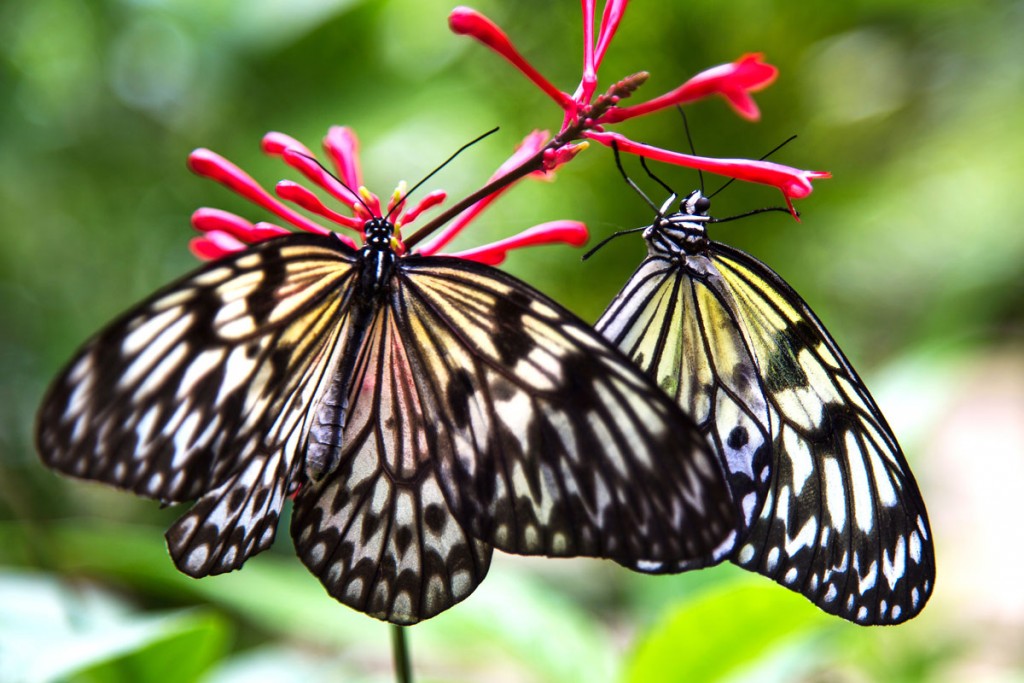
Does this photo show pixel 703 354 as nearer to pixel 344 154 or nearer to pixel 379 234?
pixel 379 234

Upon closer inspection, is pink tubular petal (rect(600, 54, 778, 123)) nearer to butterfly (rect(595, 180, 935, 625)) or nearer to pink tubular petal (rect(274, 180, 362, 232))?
butterfly (rect(595, 180, 935, 625))

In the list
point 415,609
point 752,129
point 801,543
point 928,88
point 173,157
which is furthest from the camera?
point 928,88

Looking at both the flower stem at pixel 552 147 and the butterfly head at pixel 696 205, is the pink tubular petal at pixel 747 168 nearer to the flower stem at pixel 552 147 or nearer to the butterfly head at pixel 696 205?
the flower stem at pixel 552 147

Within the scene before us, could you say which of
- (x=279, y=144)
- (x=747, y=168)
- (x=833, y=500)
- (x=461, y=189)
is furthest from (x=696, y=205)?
(x=461, y=189)

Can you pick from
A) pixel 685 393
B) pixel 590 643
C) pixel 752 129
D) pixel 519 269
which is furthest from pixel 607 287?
pixel 685 393

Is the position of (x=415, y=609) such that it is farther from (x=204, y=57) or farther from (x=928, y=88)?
(x=928, y=88)

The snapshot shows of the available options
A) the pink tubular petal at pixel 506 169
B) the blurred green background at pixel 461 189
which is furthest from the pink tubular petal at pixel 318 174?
the blurred green background at pixel 461 189

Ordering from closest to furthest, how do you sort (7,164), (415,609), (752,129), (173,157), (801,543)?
(415,609), (801,543), (7,164), (173,157), (752,129)
